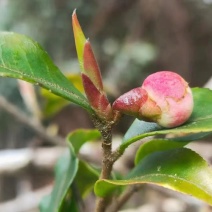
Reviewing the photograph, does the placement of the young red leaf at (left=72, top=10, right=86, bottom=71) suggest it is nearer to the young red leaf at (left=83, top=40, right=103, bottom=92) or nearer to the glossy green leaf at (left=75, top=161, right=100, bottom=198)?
the young red leaf at (left=83, top=40, right=103, bottom=92)

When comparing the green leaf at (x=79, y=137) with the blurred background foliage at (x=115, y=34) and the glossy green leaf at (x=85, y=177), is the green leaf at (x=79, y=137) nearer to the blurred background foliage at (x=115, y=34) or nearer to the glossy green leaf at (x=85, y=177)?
the glossy green leaf at (x=85, y=177)

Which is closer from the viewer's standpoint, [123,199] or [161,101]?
[161,101]

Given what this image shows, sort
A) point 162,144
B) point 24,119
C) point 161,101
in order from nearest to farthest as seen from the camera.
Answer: point 161,101, point 162,144, point 24,119

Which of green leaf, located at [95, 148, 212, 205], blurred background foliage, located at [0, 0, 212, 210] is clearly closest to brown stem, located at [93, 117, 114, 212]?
green leaf, located at [95, 148, 212, 205]

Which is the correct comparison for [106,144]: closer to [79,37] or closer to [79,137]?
[79,37]

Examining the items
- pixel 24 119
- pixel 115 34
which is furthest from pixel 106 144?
pixel 115 34

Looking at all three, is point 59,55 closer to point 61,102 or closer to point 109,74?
point 109,74

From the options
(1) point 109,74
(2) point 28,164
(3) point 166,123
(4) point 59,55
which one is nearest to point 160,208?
(2) point 28,164
